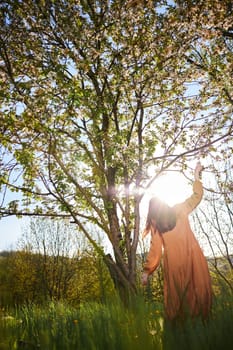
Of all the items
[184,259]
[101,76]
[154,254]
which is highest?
[101,76]

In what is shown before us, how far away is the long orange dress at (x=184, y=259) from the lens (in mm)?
4667

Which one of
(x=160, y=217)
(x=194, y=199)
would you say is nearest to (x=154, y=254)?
(x=160, y=217)

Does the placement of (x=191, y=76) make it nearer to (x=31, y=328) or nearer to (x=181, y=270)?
(x=181, y=270)

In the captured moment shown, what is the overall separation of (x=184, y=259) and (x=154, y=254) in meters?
0.47

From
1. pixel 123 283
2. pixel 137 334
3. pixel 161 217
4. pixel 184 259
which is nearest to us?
pixel 137 334

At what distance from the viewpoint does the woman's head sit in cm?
506

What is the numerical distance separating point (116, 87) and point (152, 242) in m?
6.31

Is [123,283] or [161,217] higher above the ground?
[161,217]

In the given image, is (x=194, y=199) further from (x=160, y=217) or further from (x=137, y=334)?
(x=137, y=334)

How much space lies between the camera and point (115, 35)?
10.2m

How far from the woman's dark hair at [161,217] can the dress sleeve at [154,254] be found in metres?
0.14

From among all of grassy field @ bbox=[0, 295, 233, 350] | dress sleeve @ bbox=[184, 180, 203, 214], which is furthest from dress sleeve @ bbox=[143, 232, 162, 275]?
grassy field @ bbox=[0, 295, 233, 350]

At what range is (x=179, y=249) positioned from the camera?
16.2 ft

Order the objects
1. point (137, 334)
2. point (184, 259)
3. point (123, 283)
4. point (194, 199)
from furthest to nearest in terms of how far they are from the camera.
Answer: point (123, 283) → point (194, 199) → point (184, 259) → point (137, 334)
